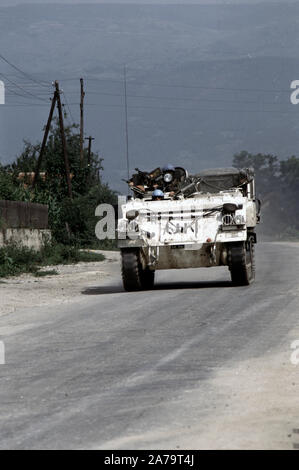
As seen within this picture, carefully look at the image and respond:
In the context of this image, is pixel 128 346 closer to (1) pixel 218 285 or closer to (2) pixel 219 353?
(2) pixel 219 353

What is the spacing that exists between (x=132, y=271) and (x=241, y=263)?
193 cm

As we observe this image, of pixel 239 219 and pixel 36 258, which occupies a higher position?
pixel 239 219

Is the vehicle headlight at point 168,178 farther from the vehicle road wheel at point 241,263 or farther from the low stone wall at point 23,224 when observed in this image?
the low stone wall at point 23,224

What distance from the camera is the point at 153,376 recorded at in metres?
8.07

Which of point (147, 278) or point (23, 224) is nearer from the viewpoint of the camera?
point (147, 278)

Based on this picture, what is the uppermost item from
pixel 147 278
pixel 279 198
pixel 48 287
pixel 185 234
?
pixel 279 198

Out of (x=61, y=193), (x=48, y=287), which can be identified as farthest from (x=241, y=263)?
(x=61, y=193)

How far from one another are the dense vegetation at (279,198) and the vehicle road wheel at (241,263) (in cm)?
10438

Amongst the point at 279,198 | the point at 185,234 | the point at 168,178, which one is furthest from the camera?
the point at 279,198

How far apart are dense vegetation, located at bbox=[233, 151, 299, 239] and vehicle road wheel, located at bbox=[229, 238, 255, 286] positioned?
10438 cm

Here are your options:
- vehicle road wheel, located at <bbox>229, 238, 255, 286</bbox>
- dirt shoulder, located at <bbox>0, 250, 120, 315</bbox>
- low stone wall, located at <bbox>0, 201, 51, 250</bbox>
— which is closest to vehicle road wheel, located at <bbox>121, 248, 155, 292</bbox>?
dirt shoulder, located at <bbox>0, 250, 120, 315</bbox>

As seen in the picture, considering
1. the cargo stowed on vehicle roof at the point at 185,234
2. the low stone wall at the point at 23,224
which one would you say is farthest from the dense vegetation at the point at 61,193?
the cargo stowed on vehicle roof at the point at 185,234

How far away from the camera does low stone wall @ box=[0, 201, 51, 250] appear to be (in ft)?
87.5

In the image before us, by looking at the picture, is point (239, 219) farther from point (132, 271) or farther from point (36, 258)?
point (36, 258)
